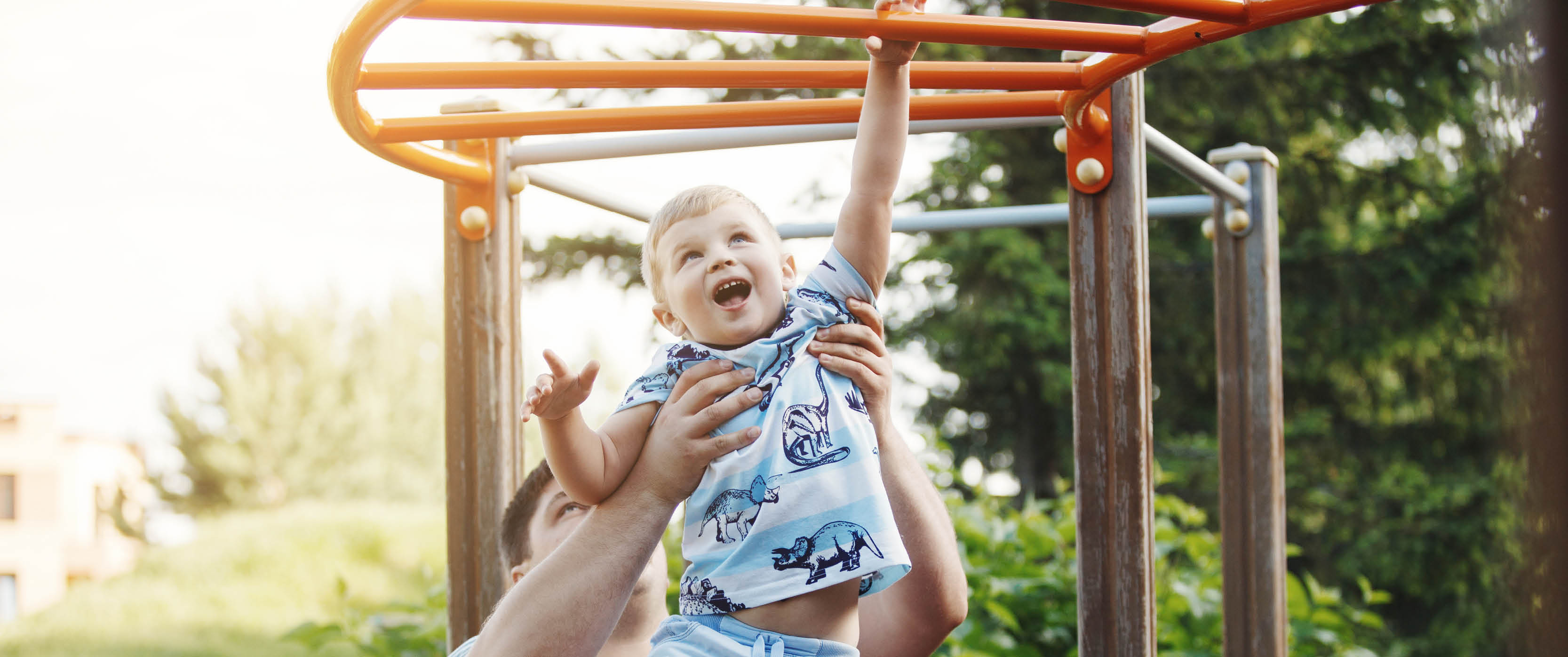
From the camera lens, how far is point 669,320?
4.34 ft

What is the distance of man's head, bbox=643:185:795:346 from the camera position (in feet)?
3.88

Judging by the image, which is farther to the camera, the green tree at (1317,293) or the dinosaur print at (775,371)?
the green tree at (1317,293)

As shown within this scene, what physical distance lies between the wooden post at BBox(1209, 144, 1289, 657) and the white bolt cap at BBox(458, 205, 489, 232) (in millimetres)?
1522

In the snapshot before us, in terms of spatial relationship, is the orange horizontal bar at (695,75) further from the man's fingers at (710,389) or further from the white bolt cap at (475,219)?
the white bolt cap at (475,219)

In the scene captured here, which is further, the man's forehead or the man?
Answer: the man's forehead

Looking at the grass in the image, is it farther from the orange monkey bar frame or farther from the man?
the man

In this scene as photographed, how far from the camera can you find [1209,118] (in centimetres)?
632

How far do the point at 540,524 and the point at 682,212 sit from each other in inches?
25.0

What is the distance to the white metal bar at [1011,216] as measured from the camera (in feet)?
7.81

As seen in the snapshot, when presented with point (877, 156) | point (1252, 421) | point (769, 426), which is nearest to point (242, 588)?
point (1252, 421)

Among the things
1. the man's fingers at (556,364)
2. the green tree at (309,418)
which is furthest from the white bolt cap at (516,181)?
the green tree at (309,418)

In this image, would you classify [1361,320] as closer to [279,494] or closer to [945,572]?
[945,572]

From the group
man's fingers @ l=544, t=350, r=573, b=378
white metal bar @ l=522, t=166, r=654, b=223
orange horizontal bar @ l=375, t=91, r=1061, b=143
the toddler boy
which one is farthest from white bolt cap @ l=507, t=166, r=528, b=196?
man's fingers @ l=544, t=350, r=573, b=378

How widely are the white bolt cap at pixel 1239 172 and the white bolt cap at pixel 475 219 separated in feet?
5.21
